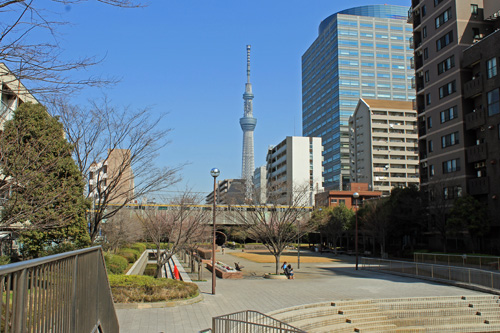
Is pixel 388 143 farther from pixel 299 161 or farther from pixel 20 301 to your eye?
pixel 20 301

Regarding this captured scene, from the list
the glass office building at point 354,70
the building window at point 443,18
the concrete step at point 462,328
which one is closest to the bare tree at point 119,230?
the concrete step at point 462,328

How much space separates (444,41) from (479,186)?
1615 centimetres

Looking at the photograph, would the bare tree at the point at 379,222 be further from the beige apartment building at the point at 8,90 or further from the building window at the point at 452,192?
the beige apartment building at the point at 8,90

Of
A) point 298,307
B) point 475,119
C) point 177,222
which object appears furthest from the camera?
point 475,119

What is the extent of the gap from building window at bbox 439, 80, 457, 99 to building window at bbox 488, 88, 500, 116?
19.2 ft

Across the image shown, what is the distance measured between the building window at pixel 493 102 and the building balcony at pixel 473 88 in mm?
1668

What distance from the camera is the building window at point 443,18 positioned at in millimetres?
42938

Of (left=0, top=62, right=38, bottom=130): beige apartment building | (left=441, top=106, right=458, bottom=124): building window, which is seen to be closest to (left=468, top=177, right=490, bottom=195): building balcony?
(left=441, top=106, right=458, bottom=124): building window

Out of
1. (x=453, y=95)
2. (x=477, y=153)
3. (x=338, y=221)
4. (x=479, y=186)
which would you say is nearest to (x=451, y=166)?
(x=477, y=153)

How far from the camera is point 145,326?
472 inches

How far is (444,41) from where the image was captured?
43500mm

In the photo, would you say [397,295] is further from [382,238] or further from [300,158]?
[300,158]

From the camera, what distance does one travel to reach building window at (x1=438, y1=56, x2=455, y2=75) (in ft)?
137

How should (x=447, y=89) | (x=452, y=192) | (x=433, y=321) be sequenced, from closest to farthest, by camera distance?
(x=433, y=321)
(x=452, y=192)
(x=447, y=89)
